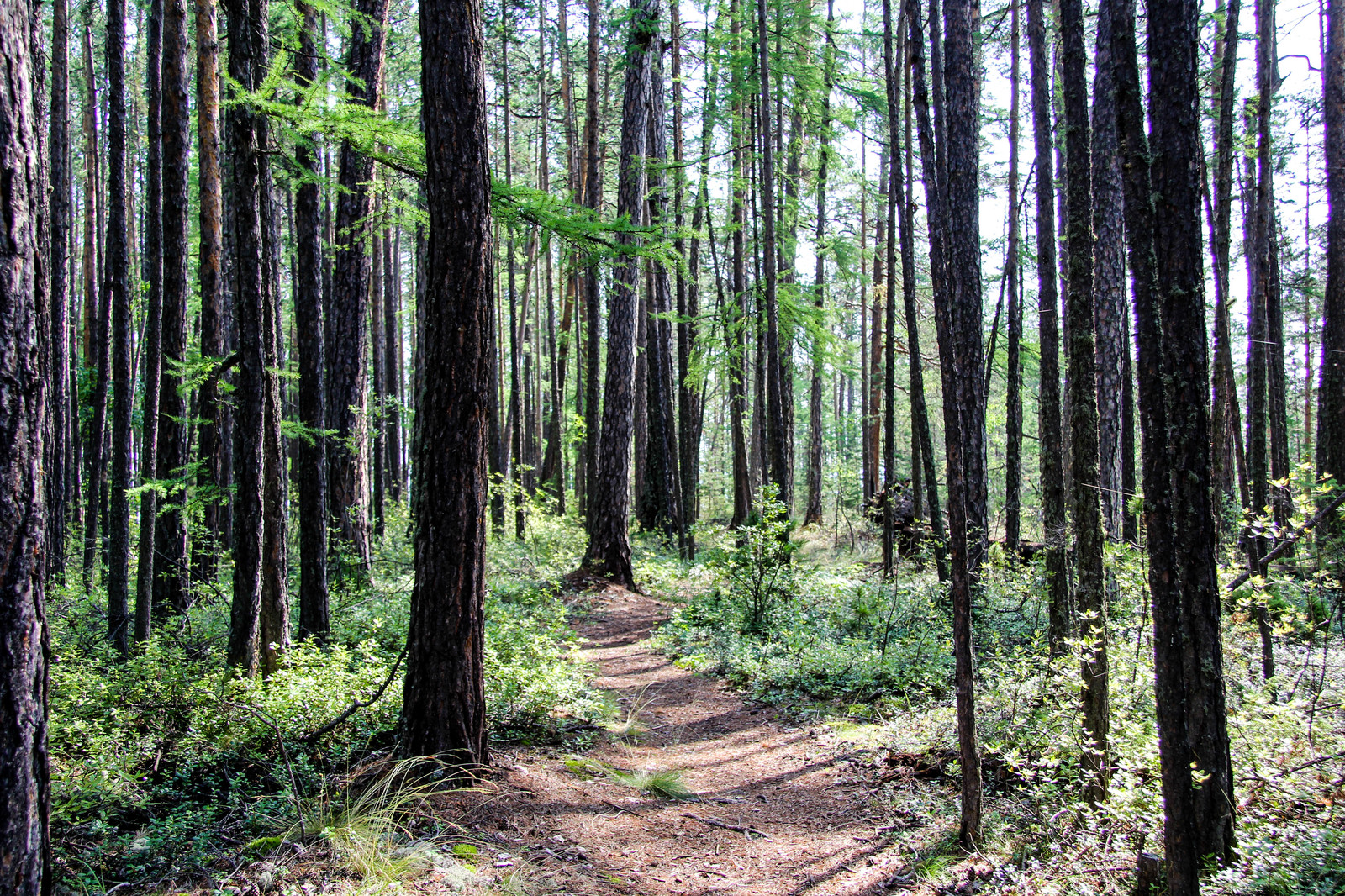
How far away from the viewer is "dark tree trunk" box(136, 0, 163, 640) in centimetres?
797

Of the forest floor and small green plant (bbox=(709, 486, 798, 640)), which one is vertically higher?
small green plant (bbox=(709, 486, 798, 640))

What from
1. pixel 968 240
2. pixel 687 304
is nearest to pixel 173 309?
pixel 968 240

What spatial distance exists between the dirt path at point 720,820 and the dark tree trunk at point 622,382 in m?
5.98

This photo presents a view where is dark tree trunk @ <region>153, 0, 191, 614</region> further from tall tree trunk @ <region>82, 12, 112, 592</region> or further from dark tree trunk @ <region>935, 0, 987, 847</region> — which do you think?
dark tree trunk @ <region>935, 0, 987, 847</region>

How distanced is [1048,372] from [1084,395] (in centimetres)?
282

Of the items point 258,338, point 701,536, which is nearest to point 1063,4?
point 258,338

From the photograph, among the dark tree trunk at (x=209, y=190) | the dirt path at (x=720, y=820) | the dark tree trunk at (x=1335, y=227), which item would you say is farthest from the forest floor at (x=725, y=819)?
the dark tree trunk at (x=1335, y=227)

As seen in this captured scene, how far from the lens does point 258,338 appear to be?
607 cm

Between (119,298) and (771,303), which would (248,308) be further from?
(771,303)

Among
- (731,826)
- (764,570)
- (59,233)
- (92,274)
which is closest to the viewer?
(731,826)

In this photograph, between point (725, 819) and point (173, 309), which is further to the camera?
point (173, 309)

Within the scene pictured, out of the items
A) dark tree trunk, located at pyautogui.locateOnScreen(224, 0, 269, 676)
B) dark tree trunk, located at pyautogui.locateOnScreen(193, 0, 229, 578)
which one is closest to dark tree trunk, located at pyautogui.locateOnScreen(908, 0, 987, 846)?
dark tree trunk, located at pyautogui.locateOnScreen(224, 0, 269, 676)

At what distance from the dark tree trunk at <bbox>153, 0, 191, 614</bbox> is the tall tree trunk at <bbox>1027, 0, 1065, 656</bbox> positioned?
7.61 metres

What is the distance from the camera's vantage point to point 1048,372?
7055 mm
